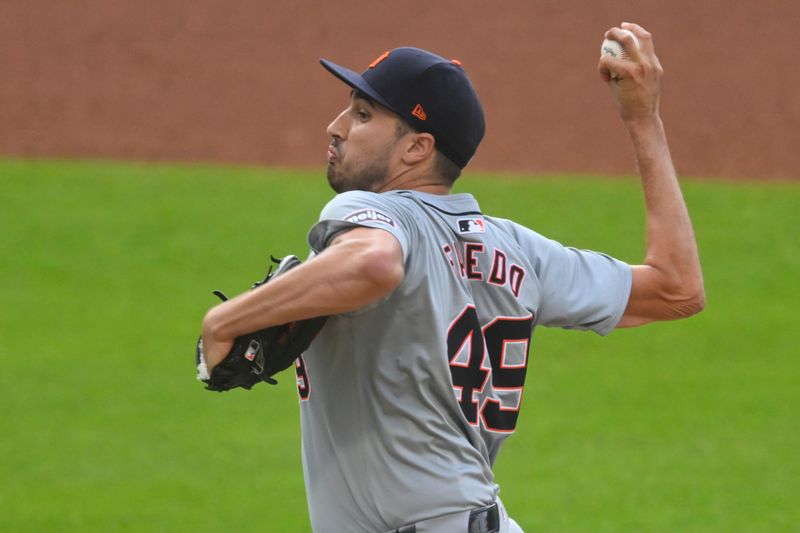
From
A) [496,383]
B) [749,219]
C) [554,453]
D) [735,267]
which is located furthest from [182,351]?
[496,383]

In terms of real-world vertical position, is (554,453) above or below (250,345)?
below

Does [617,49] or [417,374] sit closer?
[417,374]

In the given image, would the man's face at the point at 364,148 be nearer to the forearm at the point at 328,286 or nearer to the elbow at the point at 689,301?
the forearm at the point at 328,286

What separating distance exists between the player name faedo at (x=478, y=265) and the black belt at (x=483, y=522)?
0.56m

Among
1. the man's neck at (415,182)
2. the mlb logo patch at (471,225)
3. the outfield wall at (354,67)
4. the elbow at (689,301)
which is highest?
the outfield wall at (354,67)

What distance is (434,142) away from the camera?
3283 mm

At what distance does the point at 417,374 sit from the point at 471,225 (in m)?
0.44

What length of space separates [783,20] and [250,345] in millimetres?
17665

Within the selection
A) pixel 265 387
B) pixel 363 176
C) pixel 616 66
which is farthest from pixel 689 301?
pixel 265 387

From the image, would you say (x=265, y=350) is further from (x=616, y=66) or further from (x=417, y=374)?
(x=616, y=66)

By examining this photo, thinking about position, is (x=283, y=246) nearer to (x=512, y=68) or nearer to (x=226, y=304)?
(x=512, y=68)

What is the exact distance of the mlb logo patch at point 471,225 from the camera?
10.5ft

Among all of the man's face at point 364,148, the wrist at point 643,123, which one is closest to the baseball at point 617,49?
the wrist at point 643,123

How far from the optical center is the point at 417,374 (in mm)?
3037
